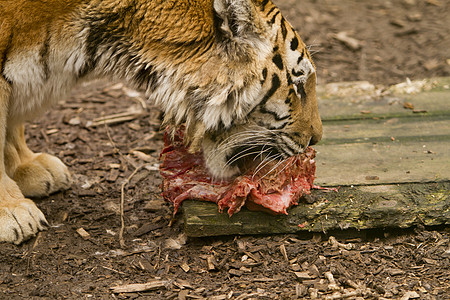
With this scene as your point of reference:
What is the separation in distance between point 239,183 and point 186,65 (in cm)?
67

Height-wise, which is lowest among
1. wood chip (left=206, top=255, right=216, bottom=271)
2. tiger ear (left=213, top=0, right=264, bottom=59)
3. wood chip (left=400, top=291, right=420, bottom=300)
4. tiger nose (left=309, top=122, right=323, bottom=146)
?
wood chip (left=400, top=291, right=420, bottom=300)

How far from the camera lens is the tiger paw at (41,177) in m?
3.83

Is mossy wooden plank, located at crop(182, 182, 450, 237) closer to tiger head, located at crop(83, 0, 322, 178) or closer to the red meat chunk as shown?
the red meat chunk

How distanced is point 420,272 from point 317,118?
95 cm

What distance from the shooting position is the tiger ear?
278 cm

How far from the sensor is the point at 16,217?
10.8ft

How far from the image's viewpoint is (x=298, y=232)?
10.6 feet

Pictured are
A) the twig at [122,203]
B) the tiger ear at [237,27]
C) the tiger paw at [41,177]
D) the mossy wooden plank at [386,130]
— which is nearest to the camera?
the tiger ear at [237,27]

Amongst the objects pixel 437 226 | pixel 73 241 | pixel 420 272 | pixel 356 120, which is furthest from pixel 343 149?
pixel 73 241

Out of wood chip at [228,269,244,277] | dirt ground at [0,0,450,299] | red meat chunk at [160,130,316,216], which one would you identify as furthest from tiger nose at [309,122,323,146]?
wood chip at [228,269,244,277]

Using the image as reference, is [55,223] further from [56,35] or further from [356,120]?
[356,120]

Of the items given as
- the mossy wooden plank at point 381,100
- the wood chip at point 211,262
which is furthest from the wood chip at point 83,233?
the mossy wooden plank at point 381,100

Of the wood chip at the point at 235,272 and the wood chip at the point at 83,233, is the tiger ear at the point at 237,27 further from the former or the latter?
the wood chip at the point at 83,233

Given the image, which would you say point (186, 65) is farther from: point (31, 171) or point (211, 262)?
point (31, 171)
